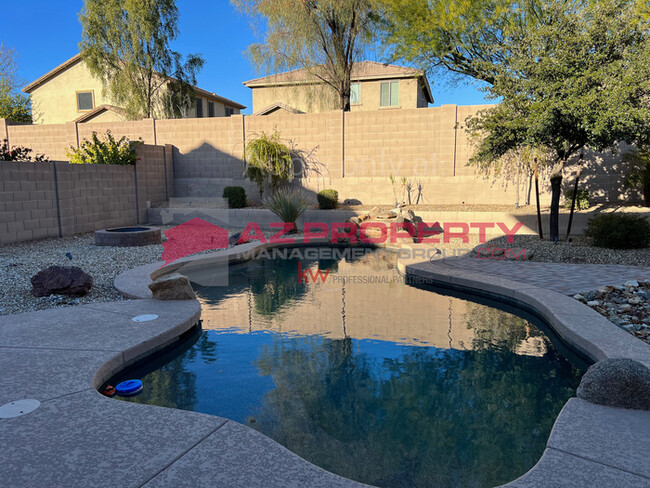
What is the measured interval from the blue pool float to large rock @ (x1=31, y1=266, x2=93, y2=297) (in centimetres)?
246

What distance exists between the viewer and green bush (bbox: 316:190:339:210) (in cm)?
1304

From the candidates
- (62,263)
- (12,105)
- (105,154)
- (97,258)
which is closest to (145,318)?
(62,263)

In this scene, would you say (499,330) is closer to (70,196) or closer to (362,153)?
(70,196)

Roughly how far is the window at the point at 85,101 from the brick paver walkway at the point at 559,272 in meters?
23.8

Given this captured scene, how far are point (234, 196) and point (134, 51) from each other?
11.3 metres

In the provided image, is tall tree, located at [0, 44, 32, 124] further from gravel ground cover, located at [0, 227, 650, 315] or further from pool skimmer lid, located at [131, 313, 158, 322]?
pool skimmer lid, located at [131, 313, 158, 322]

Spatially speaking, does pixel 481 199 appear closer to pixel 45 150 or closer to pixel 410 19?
pixel 410 19

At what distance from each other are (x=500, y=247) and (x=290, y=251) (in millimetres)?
4412

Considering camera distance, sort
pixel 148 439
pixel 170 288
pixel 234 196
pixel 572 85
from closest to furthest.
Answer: pixel 148 439, pixel 170 288, pixel 572 85, pixel 234 196

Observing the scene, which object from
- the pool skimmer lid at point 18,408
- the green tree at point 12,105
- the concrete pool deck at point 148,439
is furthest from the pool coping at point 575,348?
the green tree at point 12,105

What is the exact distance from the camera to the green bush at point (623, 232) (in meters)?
8.10

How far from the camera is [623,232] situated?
8.07 meters

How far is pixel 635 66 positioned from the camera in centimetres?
666

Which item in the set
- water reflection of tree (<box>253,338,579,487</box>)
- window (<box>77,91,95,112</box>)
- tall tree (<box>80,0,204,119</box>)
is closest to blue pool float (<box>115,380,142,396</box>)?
water reflection of tree (<box>253,338,579,487</box>)
